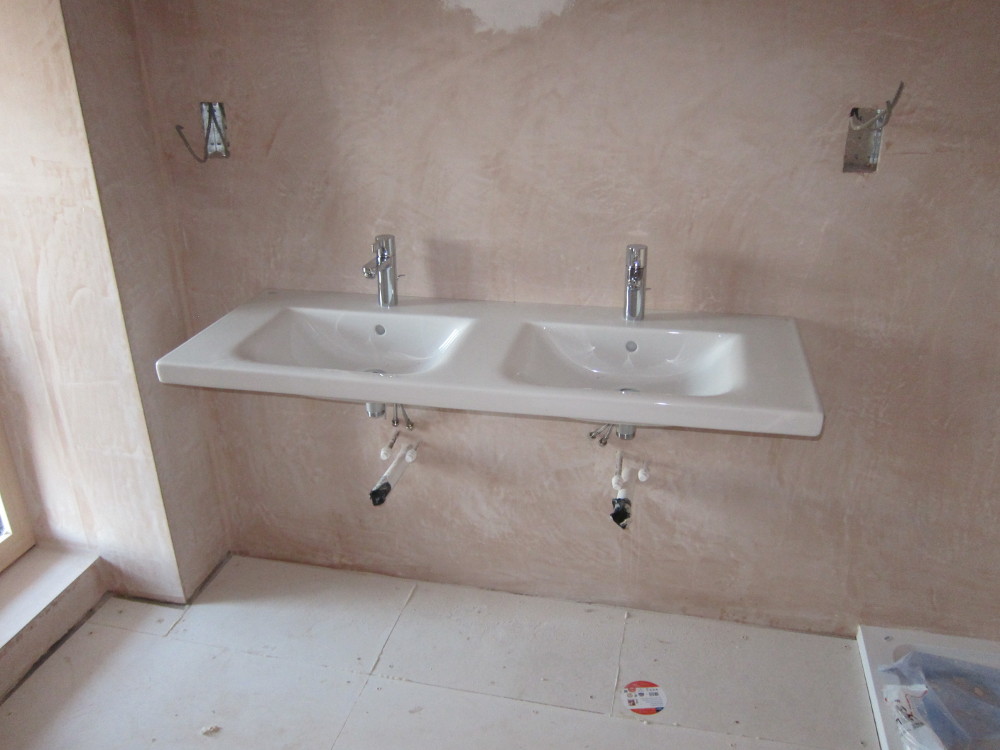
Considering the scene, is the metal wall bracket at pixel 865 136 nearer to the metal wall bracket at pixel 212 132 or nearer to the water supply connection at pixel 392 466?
the water supply connection at pixel 392 466

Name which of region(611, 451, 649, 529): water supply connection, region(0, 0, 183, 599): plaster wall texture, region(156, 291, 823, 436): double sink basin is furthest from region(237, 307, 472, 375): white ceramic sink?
region(611, 451, 649, 529): water supply connection

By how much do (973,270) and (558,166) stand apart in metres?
0.93

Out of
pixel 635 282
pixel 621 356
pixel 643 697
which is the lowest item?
pixel 643 697

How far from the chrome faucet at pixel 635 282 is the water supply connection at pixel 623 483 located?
40cm

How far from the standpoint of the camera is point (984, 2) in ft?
5.13

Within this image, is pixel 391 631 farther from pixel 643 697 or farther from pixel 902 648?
pixel 902 648

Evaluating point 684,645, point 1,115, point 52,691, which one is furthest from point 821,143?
point 52,691

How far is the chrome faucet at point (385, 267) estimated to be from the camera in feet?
6.31

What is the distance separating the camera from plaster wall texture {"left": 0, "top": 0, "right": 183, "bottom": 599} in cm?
180

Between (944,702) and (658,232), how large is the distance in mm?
1269

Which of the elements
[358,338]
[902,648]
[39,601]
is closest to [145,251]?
[358,338]

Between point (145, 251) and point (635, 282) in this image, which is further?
point (145, 251)

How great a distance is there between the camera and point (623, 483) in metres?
2.00

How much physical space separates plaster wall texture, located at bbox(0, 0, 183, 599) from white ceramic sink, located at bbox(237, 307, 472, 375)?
0.43 metres
